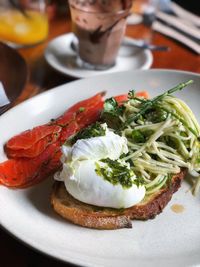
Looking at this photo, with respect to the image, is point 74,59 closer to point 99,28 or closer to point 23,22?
point 99,28

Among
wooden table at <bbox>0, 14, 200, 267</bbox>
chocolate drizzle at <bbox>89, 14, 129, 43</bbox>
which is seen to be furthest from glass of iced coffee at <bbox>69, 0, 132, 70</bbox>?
wooden table at <bbox>0, 14, 200, 267</bbox>

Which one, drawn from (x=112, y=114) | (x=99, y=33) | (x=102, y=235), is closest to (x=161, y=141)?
(x=112, y=114)

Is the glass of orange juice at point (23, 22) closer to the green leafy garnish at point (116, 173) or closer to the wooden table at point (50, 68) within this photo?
the wooden table at point (50, 68)

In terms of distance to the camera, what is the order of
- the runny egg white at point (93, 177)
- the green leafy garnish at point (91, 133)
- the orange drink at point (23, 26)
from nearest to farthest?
1. the runny egg white at point (93, 177)
2. the green leafy garnish at point (91, 133)
3. the orange drink at point (23, 26)

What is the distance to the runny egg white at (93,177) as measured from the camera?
137cm

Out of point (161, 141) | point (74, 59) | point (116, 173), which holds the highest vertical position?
point (116, 173)

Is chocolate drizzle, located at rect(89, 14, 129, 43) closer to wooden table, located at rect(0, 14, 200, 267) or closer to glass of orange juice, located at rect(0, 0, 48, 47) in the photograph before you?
wooden table, located at rect(0, 14, 200, 267)

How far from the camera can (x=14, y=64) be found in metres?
2.21

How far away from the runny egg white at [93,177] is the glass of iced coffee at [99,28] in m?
0.98

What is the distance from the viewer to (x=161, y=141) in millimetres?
1673

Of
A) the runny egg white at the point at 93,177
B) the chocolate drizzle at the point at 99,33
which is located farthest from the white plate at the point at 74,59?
the runny egg white at the point at 93,177

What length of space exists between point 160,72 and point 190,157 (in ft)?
2.00

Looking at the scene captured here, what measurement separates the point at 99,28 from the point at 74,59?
26 cm

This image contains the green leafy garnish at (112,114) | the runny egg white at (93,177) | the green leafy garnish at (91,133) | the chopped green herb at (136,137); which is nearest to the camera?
the runny egg white at (93,177)
